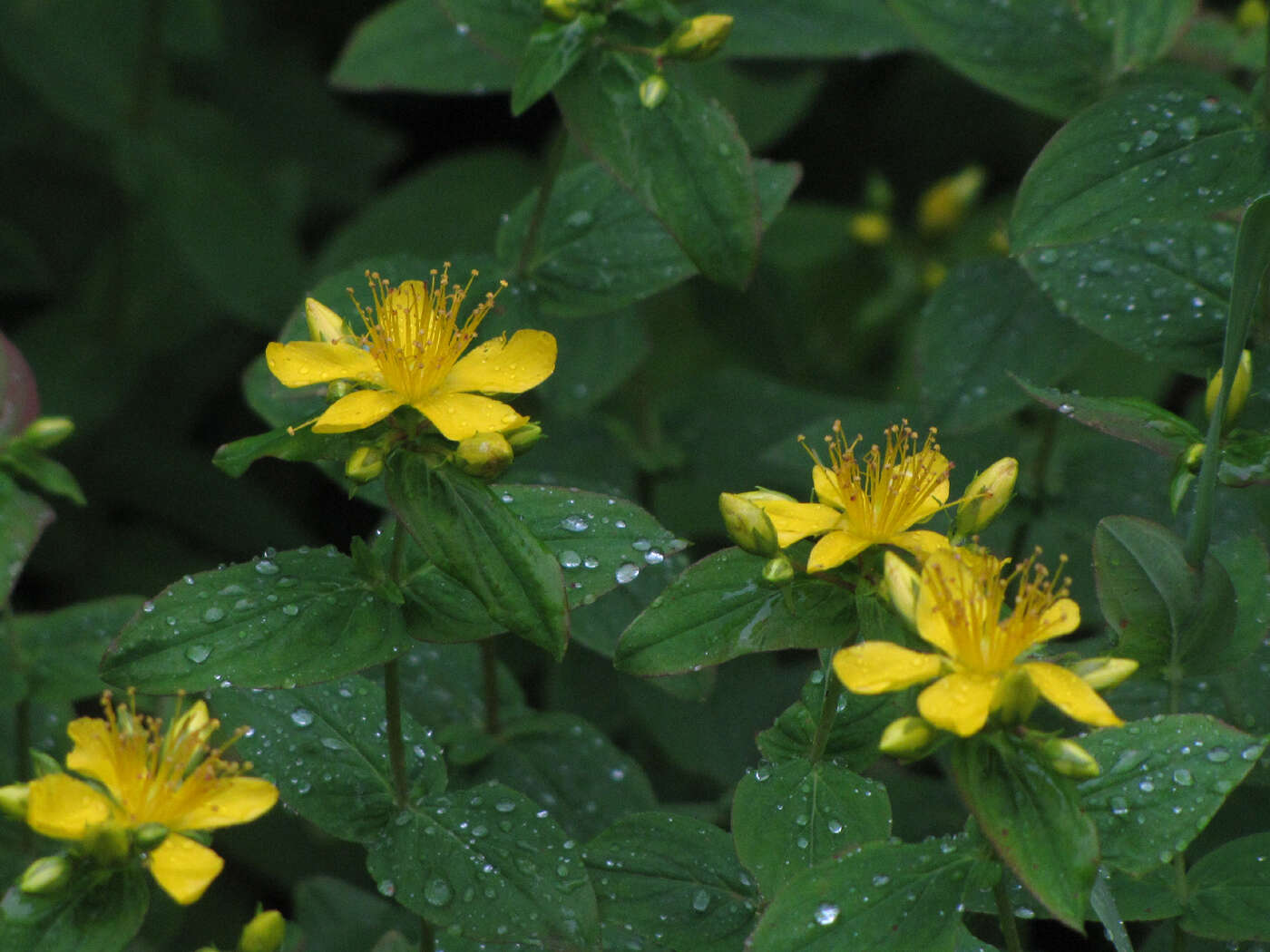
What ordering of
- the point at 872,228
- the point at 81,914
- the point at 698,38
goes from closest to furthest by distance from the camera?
the point at 81,914, the point at 698,38, the point at 872,228

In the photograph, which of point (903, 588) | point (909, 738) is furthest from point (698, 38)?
point (909, 738)

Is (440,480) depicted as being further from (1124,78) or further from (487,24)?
(1124,78)

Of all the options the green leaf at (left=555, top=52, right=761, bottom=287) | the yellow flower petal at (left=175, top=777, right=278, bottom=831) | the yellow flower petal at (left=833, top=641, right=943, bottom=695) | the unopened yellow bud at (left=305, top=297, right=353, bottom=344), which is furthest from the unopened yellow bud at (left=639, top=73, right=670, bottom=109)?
the yellow flower petal at (left=175, top=777, right=278, bottom=831)

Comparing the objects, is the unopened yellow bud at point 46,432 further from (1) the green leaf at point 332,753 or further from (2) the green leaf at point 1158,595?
(2) the green leaf at point 1158,595

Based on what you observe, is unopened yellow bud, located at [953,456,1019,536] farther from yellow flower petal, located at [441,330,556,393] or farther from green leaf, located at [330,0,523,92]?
green leaf, located at [330,0,523,92]

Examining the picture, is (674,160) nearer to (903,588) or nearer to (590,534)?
(590,534)

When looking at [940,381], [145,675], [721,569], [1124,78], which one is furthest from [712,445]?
[145,675]
